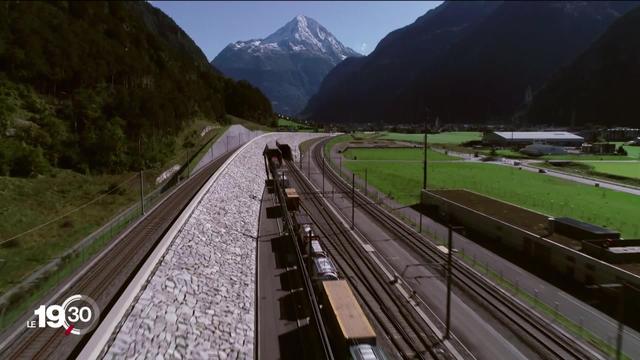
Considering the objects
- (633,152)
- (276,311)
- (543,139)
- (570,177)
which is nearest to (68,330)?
(276,311)

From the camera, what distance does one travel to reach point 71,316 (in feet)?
82.4

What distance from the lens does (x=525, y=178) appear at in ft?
293

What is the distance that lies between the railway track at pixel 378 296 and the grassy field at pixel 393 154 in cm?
7167

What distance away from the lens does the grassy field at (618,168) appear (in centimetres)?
9245

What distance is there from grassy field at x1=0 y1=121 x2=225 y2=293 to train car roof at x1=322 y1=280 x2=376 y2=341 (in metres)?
24.6

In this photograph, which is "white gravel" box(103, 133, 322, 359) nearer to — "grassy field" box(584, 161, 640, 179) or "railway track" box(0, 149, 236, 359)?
"railway track" box(0, 149, 236, 359)

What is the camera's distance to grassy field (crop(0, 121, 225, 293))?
38812 mm

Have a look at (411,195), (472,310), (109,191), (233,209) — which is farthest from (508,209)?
(109,191)

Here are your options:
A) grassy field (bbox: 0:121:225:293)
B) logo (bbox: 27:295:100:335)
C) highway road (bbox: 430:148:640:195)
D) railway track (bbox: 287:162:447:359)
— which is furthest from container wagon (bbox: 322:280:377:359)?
highway road (bbox: 430:148:640:195)

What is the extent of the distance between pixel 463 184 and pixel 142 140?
62.7 meters

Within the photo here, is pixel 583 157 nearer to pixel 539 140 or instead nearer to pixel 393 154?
pixel 539 140

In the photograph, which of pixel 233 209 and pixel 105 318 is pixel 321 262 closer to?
pixel 105 318

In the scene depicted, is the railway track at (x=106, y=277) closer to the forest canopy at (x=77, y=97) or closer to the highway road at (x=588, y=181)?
the forest canopy at (x=77, y=97)

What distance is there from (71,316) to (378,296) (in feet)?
67.9
